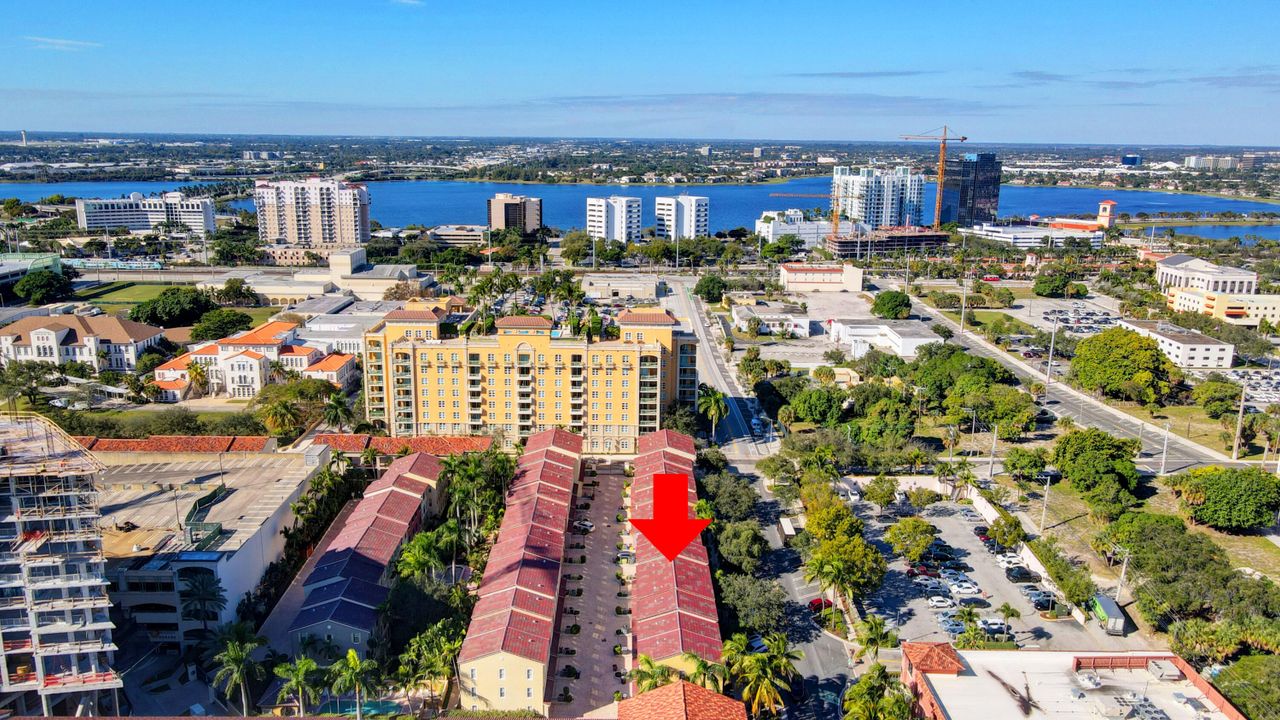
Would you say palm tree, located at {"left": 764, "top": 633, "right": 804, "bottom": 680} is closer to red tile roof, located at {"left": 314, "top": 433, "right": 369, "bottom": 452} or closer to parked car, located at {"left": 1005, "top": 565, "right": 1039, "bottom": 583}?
parked car, located at {"left": 1005, "top": 565, "right": 1039, "bottom": 583}

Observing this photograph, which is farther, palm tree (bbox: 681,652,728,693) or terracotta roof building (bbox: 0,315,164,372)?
terracotta roof building (bbox: 0,315,164,372)

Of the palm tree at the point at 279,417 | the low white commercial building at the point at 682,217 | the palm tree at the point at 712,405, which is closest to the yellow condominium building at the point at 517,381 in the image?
the palm tree at the point at 712,405

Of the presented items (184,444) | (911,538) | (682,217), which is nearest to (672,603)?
(911,538)

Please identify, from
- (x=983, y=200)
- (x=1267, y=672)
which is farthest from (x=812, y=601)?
(x=983, y=200)

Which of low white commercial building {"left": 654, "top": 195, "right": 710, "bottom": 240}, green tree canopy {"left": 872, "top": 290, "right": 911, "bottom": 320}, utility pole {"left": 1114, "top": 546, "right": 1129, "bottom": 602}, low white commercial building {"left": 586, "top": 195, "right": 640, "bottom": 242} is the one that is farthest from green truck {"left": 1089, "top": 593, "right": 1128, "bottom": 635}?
low white commercial building {"left": 654, "top": 195, "right": 710, "bottom": 240}

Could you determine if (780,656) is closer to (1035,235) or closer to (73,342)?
(73,342)
